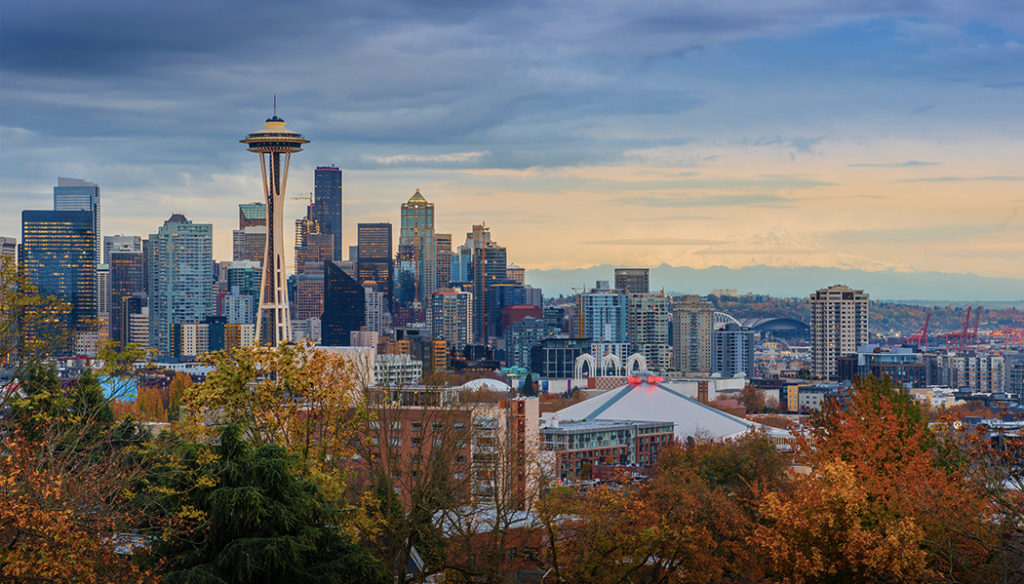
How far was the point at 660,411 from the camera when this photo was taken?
109250mm

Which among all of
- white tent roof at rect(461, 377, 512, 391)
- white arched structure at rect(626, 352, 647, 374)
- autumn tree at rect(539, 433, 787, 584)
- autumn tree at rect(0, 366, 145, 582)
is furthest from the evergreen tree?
white arched structure at rect(626, 352, 647, 374)

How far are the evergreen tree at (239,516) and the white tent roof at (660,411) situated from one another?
77.7 meters

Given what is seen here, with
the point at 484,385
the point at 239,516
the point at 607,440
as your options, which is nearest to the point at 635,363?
the point at 607,440

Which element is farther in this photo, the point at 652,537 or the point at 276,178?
the point at 276,178

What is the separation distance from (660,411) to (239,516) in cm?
8852

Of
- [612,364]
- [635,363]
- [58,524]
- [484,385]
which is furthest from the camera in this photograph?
[612,364]

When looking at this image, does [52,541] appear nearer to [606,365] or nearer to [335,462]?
[335,462]

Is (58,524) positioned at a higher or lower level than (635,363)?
higher

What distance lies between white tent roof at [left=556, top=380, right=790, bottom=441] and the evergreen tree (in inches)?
3058

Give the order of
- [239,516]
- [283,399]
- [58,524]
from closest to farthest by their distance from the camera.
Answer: [58,524]
[239,516]
[283,399]

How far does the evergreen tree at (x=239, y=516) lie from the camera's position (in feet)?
72.6

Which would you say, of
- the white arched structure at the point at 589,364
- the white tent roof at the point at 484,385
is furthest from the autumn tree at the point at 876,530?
the white arched structure at the point at 589,364

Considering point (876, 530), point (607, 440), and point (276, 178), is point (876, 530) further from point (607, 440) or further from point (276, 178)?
point (276, 178)

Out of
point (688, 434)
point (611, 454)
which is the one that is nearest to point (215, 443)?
point (611, 454)
